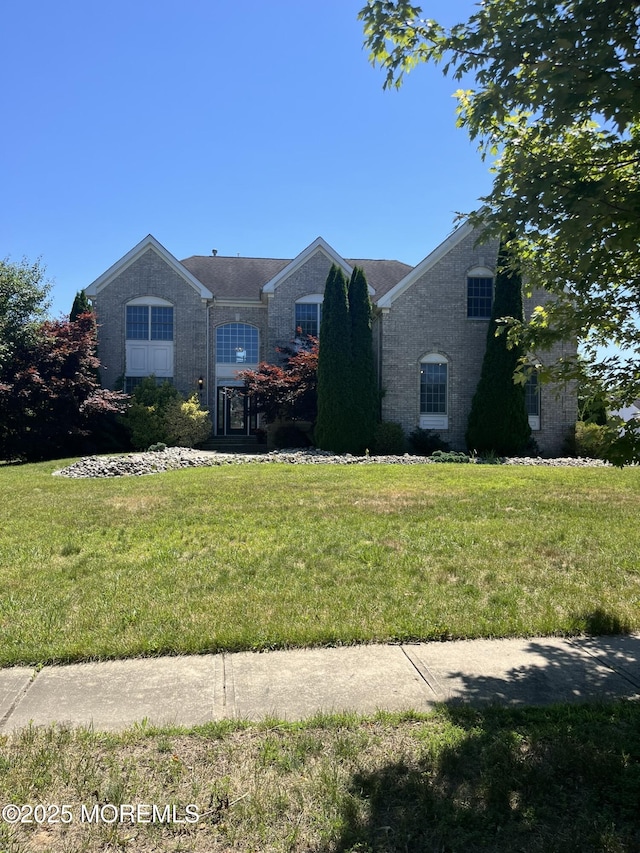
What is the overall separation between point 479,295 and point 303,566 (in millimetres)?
17938

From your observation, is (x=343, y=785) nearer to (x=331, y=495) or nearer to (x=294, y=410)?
(x=331, y=495)

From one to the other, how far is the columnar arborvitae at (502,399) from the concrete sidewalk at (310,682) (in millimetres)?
16071

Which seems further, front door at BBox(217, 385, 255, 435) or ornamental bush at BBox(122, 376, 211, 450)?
front door at BBox(217, 385, 255, 435)

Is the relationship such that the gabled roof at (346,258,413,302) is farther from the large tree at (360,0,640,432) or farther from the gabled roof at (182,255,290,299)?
the large tree at (360,0,640,432)

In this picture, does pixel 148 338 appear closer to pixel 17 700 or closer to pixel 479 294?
pixel 479 294

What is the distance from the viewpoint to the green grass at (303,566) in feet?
15.0

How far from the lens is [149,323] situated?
82.5 ft

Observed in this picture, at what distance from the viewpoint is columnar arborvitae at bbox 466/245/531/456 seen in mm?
19812

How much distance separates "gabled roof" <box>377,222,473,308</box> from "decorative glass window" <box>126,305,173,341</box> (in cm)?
947

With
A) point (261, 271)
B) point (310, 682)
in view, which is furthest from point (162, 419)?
point (310, 682)

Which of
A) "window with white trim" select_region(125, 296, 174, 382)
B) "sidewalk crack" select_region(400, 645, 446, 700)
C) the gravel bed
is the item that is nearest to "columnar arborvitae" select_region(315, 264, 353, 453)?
the gravel bed

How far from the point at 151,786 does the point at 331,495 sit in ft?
26.2

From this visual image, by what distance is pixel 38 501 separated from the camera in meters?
10.4

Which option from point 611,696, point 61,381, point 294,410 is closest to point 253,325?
point 294,410
